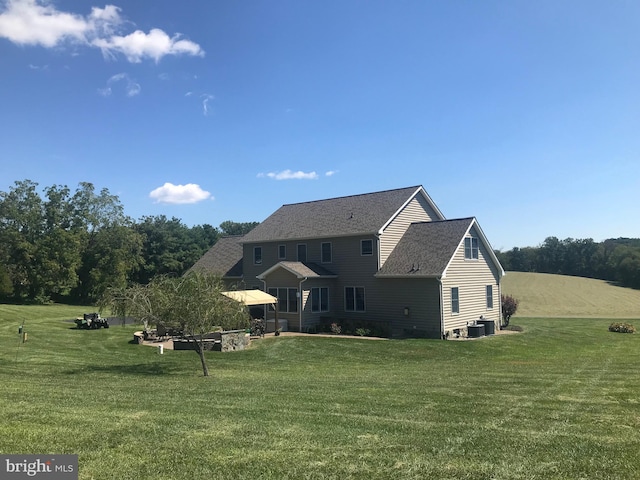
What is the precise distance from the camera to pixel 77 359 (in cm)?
1775

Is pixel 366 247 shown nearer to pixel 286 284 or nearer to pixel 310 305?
Result: pixel 310 305

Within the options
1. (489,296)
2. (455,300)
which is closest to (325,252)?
(455,300)

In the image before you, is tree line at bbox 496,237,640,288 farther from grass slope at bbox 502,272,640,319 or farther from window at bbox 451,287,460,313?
window at bbox 451,287,460,313

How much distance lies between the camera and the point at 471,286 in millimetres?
27859

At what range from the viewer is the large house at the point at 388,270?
25.7 metres

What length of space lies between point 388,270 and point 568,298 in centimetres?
3855

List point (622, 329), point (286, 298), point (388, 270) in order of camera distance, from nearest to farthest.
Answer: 1. point (388, 270)
2. point (286, 298)
3. point (622, 329)

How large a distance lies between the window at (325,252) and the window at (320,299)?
1956mm

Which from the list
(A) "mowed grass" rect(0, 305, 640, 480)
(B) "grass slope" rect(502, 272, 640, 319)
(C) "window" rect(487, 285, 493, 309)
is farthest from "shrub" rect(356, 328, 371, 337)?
(B) "grass slope" rect(502, 272, 640, 319)

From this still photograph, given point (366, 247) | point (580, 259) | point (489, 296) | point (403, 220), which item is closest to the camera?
point (366, 247)

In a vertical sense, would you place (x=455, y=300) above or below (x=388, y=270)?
below

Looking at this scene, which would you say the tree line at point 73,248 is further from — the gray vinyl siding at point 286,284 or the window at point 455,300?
the window at point 455,300

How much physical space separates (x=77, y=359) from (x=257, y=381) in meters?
8.85

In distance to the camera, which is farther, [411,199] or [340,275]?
[411,199]
